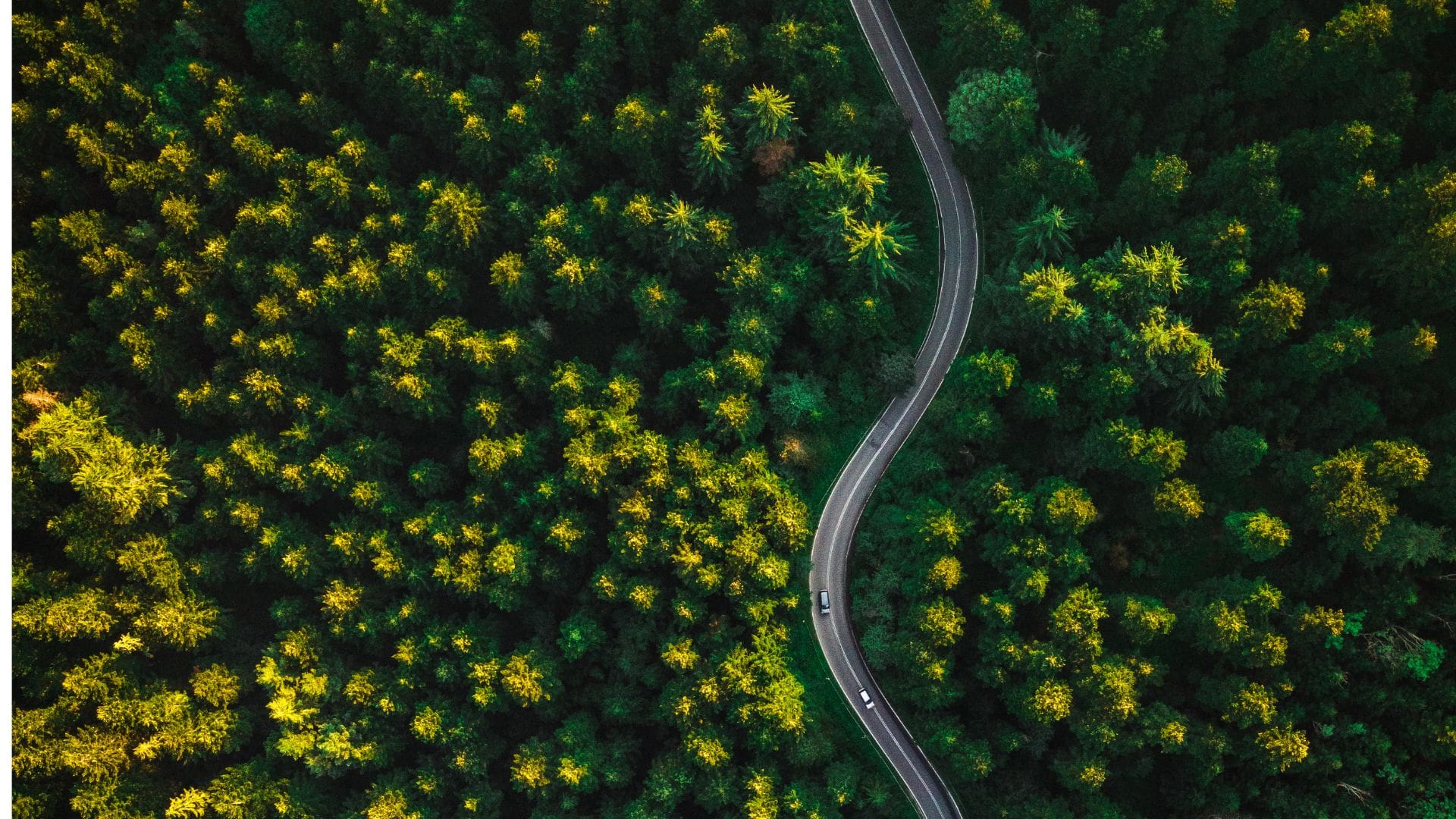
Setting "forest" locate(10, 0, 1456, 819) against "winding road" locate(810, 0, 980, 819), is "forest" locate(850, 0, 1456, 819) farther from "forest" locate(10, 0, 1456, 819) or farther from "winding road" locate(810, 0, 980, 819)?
"winding road" locate(810, 0, 980, 819)

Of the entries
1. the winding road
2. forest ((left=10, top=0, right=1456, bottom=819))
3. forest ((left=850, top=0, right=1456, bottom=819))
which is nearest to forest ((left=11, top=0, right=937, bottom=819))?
forest ((left=10, top=0, right=1456, bottom=819))

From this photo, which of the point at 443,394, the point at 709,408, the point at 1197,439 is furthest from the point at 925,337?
the point at 443,394

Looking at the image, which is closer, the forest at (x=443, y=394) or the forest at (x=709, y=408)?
the forest at (x=709, y=408)

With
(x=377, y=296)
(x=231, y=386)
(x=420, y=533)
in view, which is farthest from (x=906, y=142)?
(x=231, y=386)

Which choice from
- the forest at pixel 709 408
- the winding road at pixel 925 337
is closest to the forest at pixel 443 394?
the forest at pixel 709 408

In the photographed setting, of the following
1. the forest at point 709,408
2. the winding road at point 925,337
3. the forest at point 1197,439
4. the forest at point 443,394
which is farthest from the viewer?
the winding road at point 925,337

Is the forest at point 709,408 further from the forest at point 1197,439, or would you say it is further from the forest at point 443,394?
the forest at point 443,394

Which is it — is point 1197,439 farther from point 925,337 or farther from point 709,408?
point 709,408
